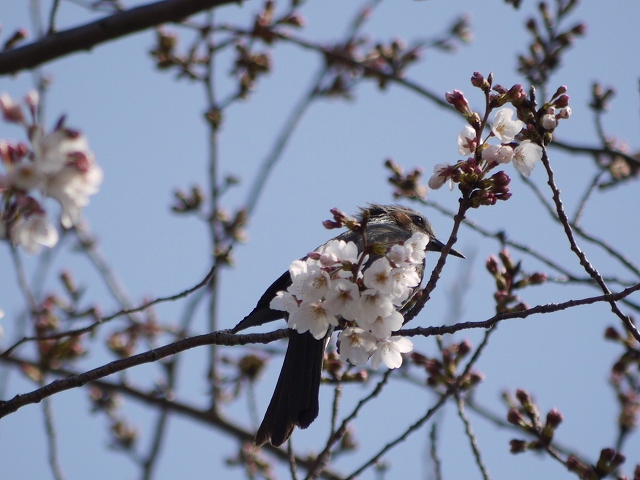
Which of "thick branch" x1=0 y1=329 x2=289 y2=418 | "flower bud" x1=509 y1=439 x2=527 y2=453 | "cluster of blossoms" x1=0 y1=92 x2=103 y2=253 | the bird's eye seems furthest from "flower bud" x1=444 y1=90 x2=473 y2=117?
the bird's eye

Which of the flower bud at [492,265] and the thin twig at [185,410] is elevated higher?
the thin twig at [185,410]

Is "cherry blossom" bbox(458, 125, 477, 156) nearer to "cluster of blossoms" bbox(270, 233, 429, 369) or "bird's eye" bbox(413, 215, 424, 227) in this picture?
"cluster of blossoms" bbox(270, 233, 429, 369)

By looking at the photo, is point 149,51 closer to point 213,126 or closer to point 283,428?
point 213,126

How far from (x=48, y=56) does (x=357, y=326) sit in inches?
58.8

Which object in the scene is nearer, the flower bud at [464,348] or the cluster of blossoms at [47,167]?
the cluster of blossoms at [47,167]

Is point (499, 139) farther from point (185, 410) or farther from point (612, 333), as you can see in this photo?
point (185, 410)

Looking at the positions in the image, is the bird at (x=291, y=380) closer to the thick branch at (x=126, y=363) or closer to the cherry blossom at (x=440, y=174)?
the thick branch at (x=126, y=363)

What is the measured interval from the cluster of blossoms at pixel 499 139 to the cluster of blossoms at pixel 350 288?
0.83ft

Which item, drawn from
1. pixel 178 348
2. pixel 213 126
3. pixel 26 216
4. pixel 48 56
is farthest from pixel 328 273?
pixel 213 126

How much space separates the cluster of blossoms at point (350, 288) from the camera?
2.22 m

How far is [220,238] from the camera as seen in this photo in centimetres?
565

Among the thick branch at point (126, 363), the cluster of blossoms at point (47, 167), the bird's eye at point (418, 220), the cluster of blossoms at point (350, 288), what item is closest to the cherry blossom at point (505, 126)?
the cluster of blossoms at point (350, 288)

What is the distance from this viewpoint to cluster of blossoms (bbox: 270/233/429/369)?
2225mm

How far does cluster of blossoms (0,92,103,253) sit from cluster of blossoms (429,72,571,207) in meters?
1.26
